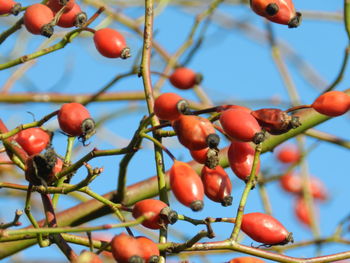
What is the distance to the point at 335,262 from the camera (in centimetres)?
150

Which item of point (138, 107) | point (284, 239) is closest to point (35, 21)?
point (284, 239)

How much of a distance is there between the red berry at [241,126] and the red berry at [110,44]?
1.44ft

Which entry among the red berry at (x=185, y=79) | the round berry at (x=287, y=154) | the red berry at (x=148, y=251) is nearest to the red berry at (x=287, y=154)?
the round berry at (x=287, y=154)

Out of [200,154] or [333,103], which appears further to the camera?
[333,103]

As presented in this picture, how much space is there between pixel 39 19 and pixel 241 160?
1.95 ft

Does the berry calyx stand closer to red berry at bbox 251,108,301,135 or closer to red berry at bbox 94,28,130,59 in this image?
red berry at bbox 94,28,130,59

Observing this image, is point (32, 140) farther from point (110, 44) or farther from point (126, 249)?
point (126, 249)

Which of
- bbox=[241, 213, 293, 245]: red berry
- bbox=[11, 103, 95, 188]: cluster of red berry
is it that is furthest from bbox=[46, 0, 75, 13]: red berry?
bbox=[241, 213, 293, 245]: red berry

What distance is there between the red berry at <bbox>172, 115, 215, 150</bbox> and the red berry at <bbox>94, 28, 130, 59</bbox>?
428 mm

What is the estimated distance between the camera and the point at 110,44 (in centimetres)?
174

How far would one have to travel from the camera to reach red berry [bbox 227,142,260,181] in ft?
4.89

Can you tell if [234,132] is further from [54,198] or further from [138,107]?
[138,107]

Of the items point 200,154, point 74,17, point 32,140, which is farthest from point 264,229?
point 74,17

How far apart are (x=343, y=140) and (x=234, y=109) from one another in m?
1.32
